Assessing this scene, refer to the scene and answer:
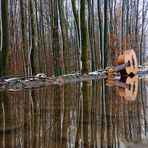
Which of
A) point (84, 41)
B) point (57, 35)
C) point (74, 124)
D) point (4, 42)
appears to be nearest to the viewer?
point (74, 124)

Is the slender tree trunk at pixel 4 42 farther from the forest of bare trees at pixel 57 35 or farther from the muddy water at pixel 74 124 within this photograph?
the muddy water at pixel 74 124

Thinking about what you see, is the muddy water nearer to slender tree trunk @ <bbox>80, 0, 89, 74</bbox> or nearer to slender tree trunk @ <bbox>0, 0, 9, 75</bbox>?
slender tree trunk @ <bbox>0, 0, 9, 75</bbox>

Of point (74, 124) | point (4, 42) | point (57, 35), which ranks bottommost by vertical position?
point (74, 124)

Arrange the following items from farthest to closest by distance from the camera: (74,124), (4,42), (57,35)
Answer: (57,35), (4,42), (74,124)

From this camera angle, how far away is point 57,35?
22.9 meters

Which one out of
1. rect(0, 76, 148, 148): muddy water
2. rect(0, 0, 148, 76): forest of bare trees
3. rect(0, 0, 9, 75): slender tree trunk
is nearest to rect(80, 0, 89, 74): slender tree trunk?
rect(0, 0, 148, 76): forest of bare trees

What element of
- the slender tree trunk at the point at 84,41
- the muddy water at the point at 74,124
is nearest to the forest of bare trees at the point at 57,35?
the slender tree trunk at the point at 84,41

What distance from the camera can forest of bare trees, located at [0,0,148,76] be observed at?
2023 cm

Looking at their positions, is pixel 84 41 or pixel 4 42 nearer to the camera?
pixel 4 42

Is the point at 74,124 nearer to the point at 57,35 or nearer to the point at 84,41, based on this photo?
the point at 84,41

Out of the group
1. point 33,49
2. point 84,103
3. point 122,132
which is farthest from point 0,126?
point 33,49

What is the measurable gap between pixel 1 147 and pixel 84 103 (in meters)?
3.84

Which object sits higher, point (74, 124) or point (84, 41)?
point (84, 41)

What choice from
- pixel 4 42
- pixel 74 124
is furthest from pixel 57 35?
pixel 74 124
